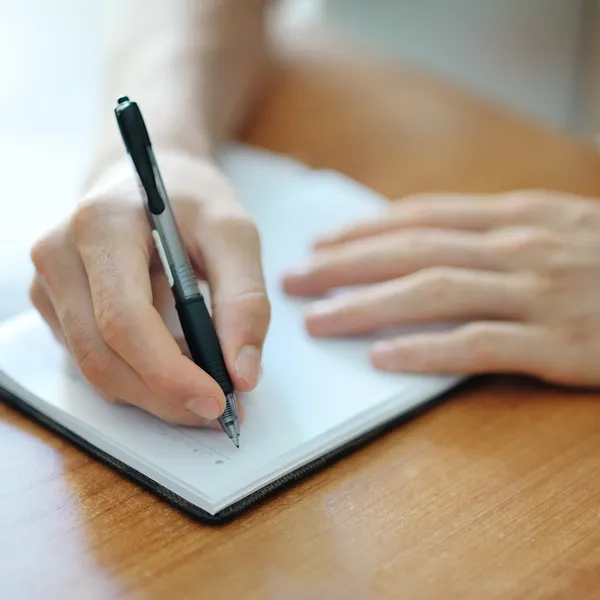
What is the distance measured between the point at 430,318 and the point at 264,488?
0.67ft

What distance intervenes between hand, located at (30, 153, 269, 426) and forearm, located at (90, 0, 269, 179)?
20 cm

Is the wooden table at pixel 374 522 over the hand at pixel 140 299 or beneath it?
beneath

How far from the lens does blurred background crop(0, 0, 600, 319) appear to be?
0.83 meters

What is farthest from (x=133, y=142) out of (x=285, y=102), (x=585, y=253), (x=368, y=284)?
(x=285, y=102)

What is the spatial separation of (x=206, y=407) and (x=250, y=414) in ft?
0.19

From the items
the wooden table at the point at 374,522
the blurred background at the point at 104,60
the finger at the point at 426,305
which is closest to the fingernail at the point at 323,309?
the finger at the point at 426,305

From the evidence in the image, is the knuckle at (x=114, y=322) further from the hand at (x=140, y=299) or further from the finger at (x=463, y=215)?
the finger at (x=463, y=215)

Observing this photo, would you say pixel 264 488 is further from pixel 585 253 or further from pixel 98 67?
pixel 98 67

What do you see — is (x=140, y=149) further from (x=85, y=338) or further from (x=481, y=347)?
(x=481, y=347)

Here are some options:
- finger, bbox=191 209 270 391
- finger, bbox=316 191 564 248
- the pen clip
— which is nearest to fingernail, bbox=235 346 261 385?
finger, bbox=191 209 270 391

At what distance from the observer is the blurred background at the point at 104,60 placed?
825 mm

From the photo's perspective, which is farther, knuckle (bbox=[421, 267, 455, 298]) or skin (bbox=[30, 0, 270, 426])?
knuckle (bbox=[421, 267, 455, 298])

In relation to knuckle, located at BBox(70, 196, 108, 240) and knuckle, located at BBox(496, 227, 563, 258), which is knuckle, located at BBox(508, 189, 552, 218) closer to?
knuckle, located at BBox(496, 227, 563, 258)

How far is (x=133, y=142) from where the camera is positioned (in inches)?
21.4
